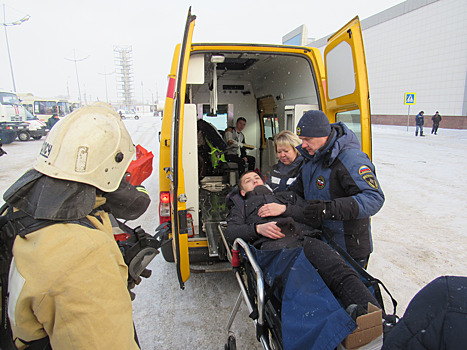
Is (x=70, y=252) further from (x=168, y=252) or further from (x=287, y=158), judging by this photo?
(x=287, y=158)

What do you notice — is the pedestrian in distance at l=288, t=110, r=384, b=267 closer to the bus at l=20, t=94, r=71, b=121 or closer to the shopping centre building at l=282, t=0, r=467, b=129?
the shopping centre building at l=282, t=0, r=467, b=129

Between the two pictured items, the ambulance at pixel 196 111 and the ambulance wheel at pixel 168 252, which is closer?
the ambulance at pixel 196 111

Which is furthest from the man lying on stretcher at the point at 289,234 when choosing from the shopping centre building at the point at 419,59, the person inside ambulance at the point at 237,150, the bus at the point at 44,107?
the bus at the point at 44,107

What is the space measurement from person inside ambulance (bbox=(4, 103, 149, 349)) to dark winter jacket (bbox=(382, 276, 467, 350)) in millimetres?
857

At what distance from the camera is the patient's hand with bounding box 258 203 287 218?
2.39m

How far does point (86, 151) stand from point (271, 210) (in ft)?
5.35

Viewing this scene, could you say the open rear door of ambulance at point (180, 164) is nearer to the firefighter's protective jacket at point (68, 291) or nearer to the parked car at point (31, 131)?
the firefighter's protective jacket at point (68, 291)

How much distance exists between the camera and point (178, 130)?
240cm

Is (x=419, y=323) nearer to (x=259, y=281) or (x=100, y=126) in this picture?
(x=259, y=281)

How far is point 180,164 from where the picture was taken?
2.53 metres

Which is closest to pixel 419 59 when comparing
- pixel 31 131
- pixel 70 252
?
pixel 31 131

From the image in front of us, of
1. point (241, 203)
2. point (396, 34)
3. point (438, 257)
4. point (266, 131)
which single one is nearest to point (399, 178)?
point (266, 131)

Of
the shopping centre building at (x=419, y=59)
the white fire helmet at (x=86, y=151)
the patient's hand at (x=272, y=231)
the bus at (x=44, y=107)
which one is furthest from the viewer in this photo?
the bus at (x=44, y=107)

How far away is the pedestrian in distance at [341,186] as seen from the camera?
1977mm
